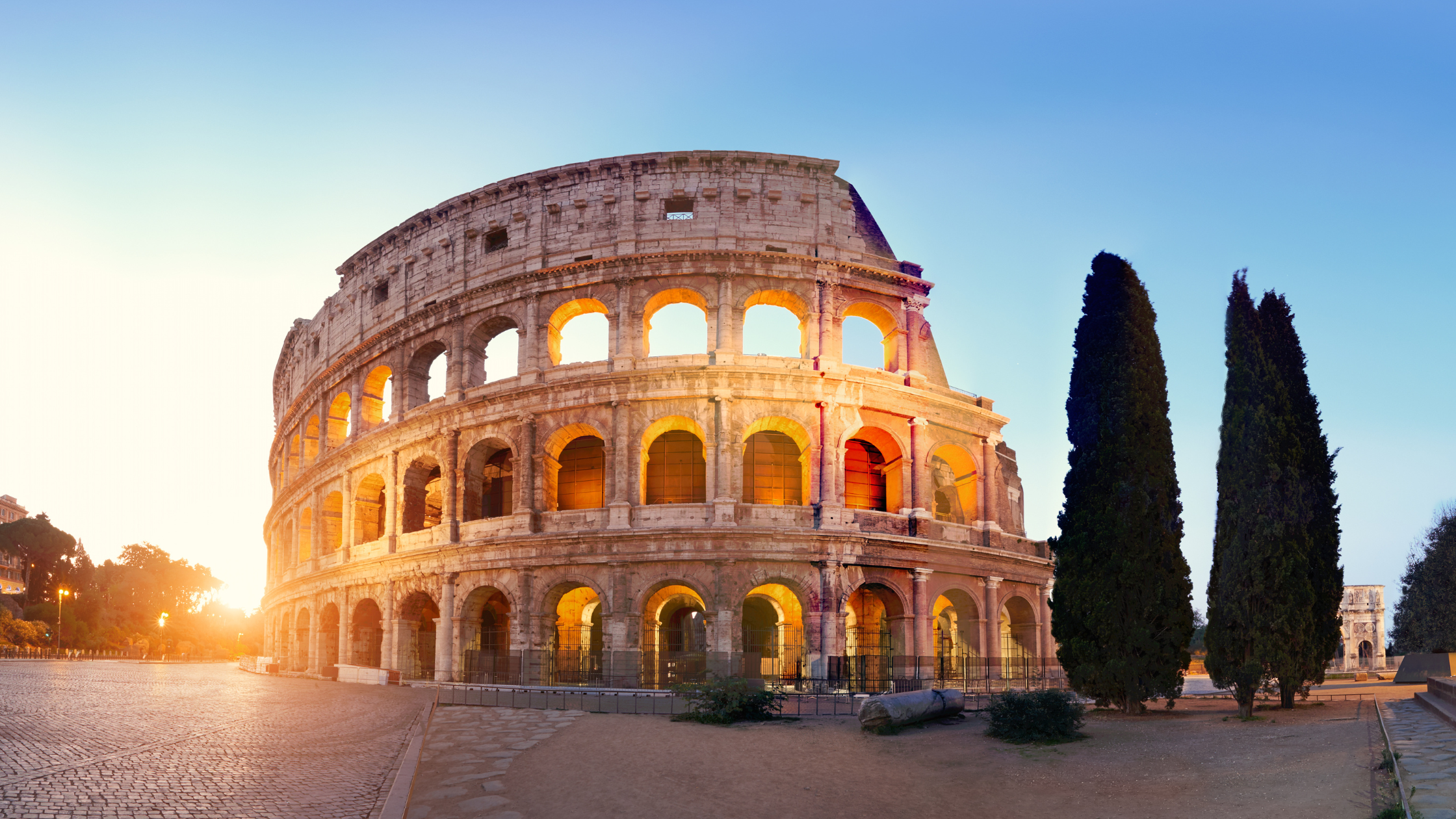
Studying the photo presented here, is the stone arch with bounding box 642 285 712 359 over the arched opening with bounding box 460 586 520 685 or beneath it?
over

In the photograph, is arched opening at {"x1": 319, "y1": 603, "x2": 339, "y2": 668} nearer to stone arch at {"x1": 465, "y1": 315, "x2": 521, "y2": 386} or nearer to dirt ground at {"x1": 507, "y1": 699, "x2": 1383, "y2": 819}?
stone arch at {"x1": 465, "y1": 315, "x2": 521, "y2": 386}

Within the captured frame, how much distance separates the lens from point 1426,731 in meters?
10.8

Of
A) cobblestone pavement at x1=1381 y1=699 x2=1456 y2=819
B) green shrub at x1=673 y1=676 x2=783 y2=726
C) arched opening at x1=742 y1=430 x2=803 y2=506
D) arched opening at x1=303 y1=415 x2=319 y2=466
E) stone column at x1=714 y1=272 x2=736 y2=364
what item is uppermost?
stone column at x1=714 y1=272 x2=736 y2=364

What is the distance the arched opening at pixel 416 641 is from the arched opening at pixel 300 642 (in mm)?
7625

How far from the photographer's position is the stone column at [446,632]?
25359 millimetres

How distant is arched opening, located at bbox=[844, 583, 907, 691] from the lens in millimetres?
22312

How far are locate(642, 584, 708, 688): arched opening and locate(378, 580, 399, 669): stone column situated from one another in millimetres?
8062

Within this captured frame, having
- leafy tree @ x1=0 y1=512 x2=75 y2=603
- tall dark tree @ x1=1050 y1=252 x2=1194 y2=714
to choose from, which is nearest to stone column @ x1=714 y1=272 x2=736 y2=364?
tall dark tree @ x1=1050 y1=252 x2=1194 y2=714

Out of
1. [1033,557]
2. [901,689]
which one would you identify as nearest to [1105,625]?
[901,689]

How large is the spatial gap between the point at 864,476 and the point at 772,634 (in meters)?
5.22

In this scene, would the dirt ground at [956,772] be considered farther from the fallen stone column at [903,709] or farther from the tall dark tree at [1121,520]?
the tall dark tree at [1121,520]

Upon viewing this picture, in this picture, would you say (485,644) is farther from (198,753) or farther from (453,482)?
(198,753)

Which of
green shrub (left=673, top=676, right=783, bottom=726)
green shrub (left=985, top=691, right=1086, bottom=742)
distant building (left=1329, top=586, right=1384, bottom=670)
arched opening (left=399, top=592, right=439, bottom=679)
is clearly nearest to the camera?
green shrub (left=985, top=691, right=1086, bottom=742)

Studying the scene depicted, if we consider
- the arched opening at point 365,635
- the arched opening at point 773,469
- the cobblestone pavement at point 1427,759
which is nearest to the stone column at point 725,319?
the arched opening at point 773,469
